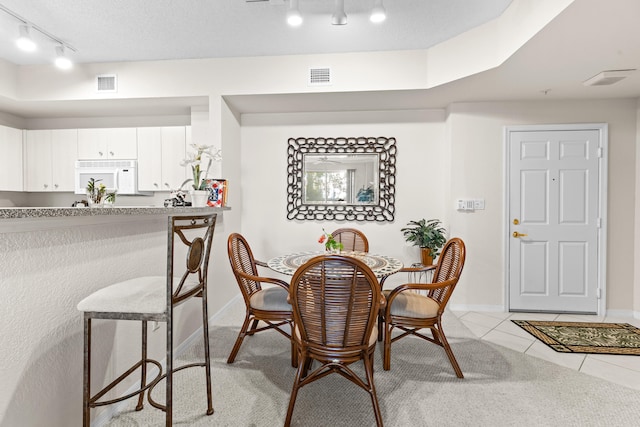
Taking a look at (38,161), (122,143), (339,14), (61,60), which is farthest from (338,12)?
(38,161)

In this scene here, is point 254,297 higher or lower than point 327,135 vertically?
lower

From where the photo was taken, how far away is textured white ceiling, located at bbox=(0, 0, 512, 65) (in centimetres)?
239

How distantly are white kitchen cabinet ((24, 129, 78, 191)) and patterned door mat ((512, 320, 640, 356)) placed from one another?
536 cm

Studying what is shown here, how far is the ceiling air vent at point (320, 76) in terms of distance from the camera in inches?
126

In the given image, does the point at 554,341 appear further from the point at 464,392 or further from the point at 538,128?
the point at 538,128

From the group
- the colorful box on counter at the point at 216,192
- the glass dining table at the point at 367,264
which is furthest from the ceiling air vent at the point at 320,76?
the glass dining table at the point at 367,264

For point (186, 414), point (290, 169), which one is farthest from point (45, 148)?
point (186, 414)

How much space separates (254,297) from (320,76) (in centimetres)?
224

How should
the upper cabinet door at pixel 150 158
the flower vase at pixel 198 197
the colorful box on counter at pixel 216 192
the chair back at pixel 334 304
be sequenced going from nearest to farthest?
the chair back at pixel 334 304 → the flower vase at pixel 198 197 → the colorful box on counter at pixel 216 192 → the upper cabinet door at pixel 150 158

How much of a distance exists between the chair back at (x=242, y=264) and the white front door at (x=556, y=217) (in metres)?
2.79

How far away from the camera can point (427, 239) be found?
3359 mm

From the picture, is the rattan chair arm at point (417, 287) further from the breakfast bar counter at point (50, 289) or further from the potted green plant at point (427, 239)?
the breakfast bar counter at point (50, 289)

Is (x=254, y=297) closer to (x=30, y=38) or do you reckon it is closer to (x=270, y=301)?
(x=270, y=301)

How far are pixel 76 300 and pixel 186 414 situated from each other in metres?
0.88
